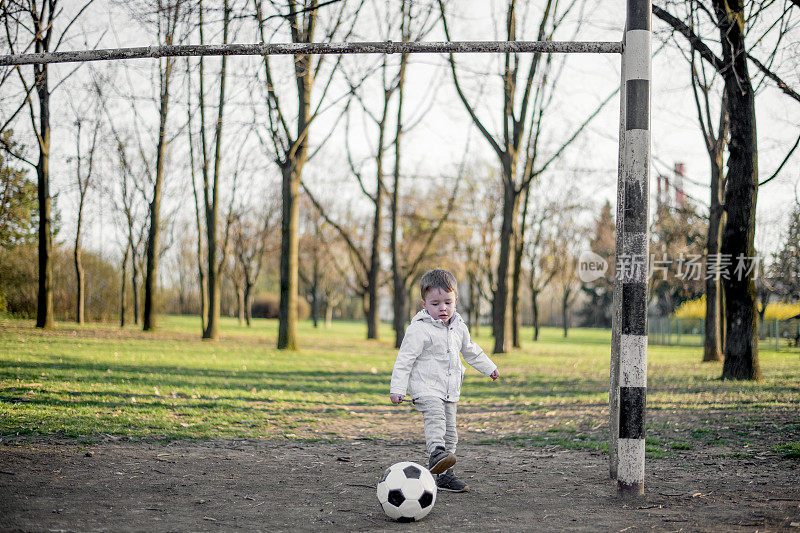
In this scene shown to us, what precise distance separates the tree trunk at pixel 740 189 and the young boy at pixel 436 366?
30.8ft

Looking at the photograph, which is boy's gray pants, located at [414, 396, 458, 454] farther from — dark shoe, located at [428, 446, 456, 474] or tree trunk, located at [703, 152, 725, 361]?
tree trunk, located at [703, 152, 725, 361]

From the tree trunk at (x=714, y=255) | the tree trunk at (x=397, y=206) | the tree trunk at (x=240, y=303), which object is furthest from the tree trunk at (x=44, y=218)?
the tree trunk at (x=240, y=303)

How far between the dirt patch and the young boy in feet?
1.45

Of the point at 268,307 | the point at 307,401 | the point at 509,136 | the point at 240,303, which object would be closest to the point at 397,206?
the point at 509,136

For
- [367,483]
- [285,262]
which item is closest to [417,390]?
[367,483]

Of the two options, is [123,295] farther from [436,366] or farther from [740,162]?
[436,366]

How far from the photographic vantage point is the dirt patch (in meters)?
3.77

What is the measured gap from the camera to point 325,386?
37.9 feet

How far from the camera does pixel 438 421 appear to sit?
4.67 meters

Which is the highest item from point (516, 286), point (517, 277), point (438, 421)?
point (517, 277)

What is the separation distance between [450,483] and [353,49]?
3.50 metres

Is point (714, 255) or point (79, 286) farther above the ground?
point (714, 255)

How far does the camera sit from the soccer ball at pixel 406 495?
12.7 feet

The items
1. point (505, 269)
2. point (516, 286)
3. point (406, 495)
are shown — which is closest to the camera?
point (406, 495)
